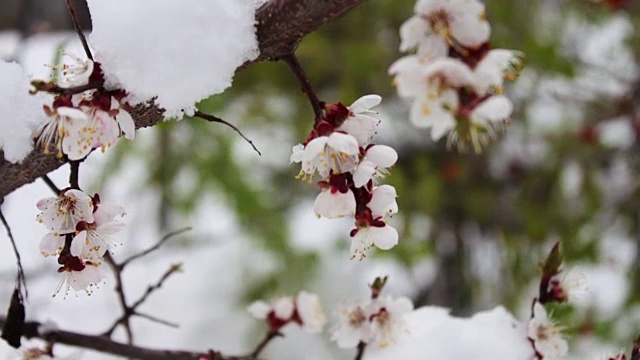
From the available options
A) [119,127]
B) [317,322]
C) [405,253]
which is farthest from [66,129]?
[405,253]

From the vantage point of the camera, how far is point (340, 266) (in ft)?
6.24

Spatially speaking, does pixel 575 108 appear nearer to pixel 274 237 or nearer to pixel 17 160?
pixel 274 237

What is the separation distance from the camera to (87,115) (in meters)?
0.41

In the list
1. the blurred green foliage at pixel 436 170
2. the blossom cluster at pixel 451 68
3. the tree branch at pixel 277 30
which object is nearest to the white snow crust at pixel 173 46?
the tree branch at pixel 277 30

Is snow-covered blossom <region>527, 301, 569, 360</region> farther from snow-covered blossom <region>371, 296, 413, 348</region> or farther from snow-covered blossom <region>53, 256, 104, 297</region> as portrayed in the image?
snow-covered blossom <region>53, 256, 104, 297</region>

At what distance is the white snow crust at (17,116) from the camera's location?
48 cm

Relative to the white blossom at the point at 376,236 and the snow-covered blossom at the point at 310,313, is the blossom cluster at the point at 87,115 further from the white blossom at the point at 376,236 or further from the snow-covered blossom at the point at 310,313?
the snow-covered blossom at the point at 310,313

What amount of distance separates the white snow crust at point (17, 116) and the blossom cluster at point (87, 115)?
1.7 inches

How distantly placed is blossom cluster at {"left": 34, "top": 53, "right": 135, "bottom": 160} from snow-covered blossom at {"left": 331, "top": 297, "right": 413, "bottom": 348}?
0.32 m

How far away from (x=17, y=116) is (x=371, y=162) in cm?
25

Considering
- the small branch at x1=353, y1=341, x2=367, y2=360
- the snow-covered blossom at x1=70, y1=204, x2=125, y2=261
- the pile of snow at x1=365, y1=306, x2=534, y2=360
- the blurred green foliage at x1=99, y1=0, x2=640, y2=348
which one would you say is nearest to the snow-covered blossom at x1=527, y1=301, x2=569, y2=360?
the pile of snow at x1=365, y1=306, x2=534, y2=360

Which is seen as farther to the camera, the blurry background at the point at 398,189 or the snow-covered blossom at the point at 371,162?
the blurry background at the point at 398,189

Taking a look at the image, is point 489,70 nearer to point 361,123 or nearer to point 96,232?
point 361,123

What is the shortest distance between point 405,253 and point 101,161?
76cm
